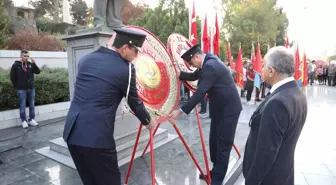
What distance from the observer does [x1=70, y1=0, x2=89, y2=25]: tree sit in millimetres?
26531

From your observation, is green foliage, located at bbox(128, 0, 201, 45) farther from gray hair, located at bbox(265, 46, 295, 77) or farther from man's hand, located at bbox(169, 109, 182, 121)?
gray hair, located at bbox(265, 46, 295, 77)

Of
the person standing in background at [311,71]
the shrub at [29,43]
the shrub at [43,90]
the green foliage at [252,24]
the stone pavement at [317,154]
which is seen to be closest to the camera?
the stone pavement at [317,154]

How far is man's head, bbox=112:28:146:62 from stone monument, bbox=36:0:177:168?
6.06ft

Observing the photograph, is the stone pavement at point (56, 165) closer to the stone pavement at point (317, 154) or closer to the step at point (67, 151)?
the step at point (67, 151)

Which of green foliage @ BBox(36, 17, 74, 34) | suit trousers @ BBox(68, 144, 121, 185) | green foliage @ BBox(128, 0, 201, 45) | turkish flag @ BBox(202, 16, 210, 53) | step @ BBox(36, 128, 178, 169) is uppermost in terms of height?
green foliage @ BBox(36, 17, 74, 34)

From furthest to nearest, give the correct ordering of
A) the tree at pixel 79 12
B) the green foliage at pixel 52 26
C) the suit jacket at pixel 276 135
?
the tree at pixel 79 12 → the green foliage at pixel 52 26 → the suit jacket at pixel 276 135

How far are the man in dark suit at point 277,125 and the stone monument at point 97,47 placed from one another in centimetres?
241

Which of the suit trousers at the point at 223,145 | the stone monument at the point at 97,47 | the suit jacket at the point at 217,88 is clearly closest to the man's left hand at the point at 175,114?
the suit jacket at the point at 217,88

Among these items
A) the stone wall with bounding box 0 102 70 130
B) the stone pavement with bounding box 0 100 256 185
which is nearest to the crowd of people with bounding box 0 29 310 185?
the stone pavement with bounding box 0 100 256 185

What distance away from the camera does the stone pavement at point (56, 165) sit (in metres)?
3.22

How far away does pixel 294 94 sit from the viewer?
1.58m

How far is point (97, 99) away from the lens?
5.81 ft

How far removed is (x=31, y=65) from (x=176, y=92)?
4.17 m

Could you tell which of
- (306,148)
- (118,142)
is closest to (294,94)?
(118,142)
